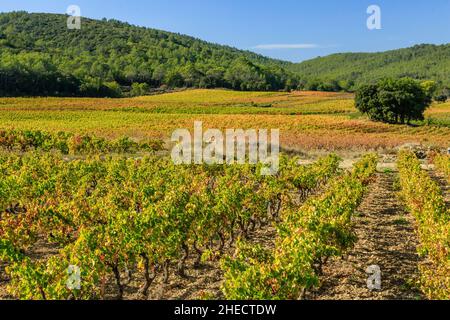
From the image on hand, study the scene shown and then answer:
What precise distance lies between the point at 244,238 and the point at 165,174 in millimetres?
6862

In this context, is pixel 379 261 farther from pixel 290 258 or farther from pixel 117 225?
pixel 117 225

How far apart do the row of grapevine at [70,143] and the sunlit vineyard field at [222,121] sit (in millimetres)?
7910

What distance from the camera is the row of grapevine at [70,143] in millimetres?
39438

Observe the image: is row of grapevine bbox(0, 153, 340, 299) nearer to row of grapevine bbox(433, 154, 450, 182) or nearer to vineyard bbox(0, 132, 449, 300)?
vineyard bbox(0, 132, 449, 300)

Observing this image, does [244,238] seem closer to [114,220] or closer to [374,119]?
[114,220]

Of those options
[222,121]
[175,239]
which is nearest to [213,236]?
[175,239]

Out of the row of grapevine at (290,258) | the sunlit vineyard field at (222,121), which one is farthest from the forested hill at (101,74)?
the row of grapevine at (290,258)

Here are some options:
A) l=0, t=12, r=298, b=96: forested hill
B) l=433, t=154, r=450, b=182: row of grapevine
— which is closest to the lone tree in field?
l=433, t=154, r=450, b=182: row of grapevine

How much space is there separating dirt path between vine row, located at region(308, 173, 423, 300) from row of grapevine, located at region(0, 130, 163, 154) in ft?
79.1

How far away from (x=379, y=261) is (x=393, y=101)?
5745 centimetres

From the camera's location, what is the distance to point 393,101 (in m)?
67.4

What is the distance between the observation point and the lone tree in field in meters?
67.1
